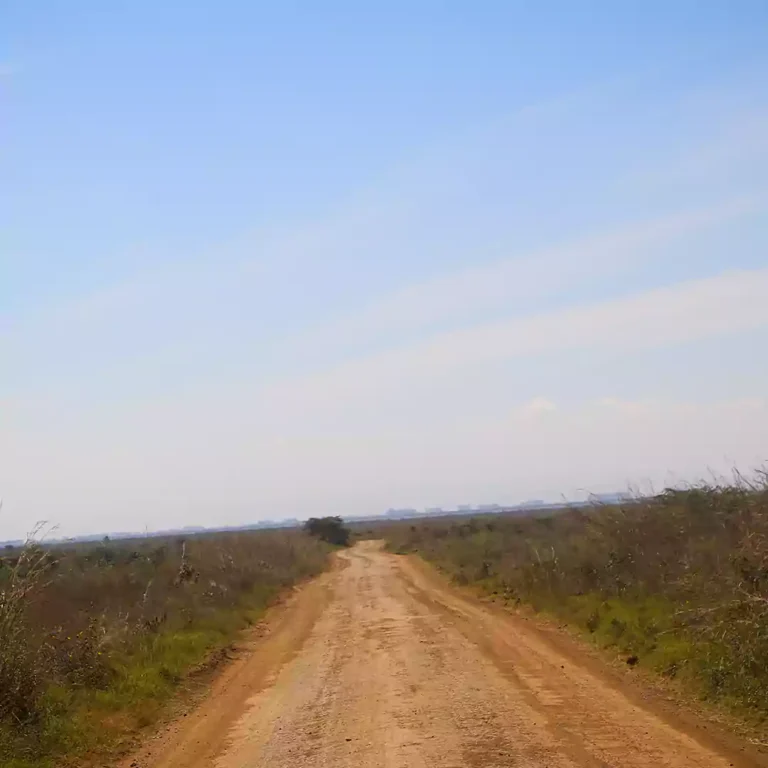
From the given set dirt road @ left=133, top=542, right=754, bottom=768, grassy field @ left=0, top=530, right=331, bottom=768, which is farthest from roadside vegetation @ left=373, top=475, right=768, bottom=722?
grassy field @ left=0, top=530, right=331, bottom=768

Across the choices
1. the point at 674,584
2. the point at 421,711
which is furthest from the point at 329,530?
the point at 421,711

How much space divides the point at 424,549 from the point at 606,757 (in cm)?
4343

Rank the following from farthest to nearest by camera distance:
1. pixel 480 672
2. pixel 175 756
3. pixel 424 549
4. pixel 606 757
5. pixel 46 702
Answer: pixel 424 549 → pixel 480 672 → pixel 46 702 → pixel 175 756 → pixel 606 757

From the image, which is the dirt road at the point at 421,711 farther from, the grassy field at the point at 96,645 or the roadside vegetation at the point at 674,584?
the roadside vegetation at the point at 674,584

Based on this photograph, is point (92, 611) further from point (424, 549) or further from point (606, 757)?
point (424, 549)

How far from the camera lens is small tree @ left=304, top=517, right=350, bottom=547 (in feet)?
249

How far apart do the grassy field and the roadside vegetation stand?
7.54 metres

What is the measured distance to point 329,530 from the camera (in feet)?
256

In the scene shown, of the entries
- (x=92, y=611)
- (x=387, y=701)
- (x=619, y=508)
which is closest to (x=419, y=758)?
(x=387, y=701)

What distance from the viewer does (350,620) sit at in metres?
21.0

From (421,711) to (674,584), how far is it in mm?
7072

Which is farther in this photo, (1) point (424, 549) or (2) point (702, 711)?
(1) point (424, 549)

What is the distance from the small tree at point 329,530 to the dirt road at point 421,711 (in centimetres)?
5724

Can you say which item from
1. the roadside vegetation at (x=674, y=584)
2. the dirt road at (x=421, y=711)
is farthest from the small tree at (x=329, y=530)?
the dirt road at (x=421, y=711)
